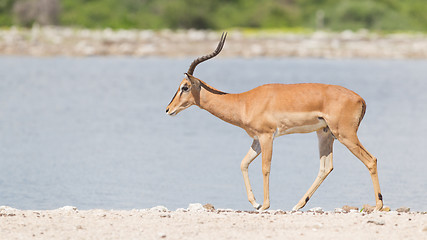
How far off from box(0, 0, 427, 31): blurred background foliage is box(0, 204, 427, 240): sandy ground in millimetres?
54140

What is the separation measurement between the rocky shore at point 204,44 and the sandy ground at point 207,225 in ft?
132

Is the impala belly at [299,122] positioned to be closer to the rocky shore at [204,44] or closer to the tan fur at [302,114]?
the tan fur at [302,114]

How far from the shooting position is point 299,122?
10.6 meters

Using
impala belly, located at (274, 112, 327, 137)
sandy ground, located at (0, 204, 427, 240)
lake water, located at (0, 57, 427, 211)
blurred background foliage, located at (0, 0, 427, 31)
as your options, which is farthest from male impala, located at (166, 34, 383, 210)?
blurred background foliage, located at (0, 0, 427, 31)

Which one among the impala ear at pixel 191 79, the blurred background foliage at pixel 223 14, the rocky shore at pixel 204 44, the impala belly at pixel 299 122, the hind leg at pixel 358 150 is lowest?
the hind leg at pixel 358 150

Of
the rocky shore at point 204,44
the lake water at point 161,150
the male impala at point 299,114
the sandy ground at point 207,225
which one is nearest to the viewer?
the sandy ground at point 207,225

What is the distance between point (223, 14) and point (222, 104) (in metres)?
59.1

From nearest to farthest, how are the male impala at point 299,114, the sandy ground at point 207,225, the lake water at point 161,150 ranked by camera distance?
the sandy ground at point 207,225
the male impala at point 299,114
the lake water at point 161,150

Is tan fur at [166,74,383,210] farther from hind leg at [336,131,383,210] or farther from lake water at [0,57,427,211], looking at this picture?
lake water at [0,57,427,211]

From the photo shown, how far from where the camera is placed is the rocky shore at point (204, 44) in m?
50.5

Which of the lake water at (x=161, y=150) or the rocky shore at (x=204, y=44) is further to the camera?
the rocky shore at (x=204, y=44)

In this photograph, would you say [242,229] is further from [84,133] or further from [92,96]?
[92,96]

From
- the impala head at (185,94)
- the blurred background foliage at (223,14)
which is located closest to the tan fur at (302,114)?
the impala head at (185,94)

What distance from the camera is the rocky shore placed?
50469 millimetres
